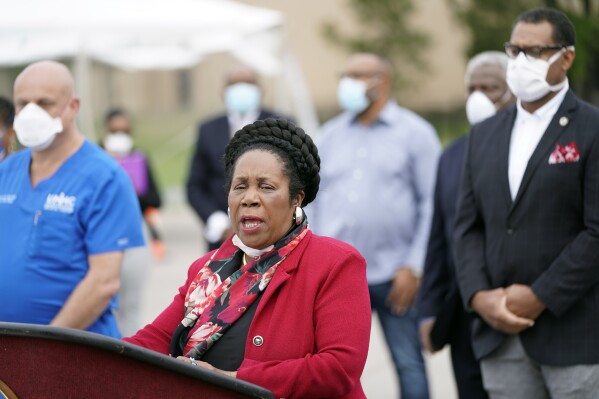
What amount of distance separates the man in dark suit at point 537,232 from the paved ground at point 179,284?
2.82 metres

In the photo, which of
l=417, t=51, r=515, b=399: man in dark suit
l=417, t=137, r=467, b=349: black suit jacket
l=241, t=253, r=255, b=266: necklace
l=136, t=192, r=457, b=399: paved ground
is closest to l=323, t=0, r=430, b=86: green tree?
l=136, t=192, r=457, b=399: paved ground

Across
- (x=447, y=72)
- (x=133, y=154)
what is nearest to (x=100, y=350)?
(x=133, y=154)

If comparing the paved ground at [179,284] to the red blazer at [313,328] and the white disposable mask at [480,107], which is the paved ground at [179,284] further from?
the red blazer at [313,328]

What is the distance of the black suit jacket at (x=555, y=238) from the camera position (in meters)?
4.04

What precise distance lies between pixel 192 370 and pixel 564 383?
2.13 metres

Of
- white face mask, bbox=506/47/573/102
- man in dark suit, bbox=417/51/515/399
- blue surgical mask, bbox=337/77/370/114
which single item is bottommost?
man in dark suit, bbox=417/51/515/399

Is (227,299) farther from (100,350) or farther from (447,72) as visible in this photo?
(447,72)

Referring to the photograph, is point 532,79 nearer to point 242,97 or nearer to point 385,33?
point 242,97

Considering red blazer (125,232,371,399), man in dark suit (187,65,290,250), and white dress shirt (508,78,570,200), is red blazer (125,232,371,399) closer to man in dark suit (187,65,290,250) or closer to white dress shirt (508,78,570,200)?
white dress shirt (508,78,570,200)

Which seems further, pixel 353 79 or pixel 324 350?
pixel 353 79

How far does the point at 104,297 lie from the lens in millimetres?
4465

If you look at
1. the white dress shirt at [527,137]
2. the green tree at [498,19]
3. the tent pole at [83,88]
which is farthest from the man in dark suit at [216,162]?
the green tree at [498,19]

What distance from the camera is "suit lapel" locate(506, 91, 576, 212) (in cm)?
414

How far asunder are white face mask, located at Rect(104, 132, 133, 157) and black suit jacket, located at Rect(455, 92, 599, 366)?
6.49m
